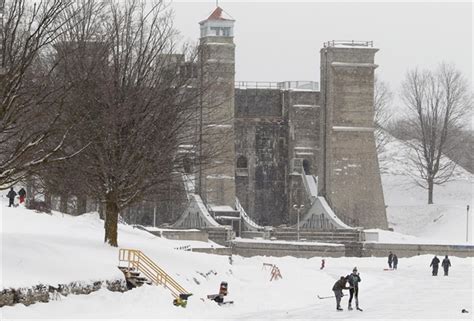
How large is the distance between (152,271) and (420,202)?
4817 centimetres

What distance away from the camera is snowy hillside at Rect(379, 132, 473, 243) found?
217ft

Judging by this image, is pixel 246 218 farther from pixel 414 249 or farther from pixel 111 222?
pixel 111 222

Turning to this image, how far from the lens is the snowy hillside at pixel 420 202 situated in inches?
2598

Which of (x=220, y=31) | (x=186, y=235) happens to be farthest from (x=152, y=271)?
(x=220, y=31)

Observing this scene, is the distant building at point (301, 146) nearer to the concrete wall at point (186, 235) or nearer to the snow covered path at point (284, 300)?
the concrete wall at point (186, 235)

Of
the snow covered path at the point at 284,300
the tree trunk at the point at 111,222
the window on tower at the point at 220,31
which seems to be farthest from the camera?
the window on tower at the point at 220,31

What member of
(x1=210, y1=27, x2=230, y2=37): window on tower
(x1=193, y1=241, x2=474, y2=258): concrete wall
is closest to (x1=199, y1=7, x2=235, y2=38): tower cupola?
(x1=210, y1=27, x2=230, y2=37): window on tower

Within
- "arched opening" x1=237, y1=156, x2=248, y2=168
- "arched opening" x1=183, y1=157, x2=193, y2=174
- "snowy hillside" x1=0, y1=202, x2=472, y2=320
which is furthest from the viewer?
"arched opening" x1=237, y1=156, x2=248, y2=168

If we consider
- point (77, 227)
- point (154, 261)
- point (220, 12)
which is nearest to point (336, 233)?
point (220, 12)

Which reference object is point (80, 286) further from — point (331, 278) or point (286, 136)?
point (286, 136)

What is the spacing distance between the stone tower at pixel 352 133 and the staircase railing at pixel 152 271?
33641 mm

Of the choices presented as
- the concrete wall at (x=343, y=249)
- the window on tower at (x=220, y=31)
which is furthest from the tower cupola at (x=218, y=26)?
the concrete wall at (x=343, y=249)

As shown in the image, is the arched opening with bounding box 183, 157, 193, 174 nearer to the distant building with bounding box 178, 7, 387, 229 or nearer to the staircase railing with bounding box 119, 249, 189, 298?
the staircase railing with bounding box 119, 249, 189, 298

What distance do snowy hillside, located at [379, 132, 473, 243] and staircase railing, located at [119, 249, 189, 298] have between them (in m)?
34.0
